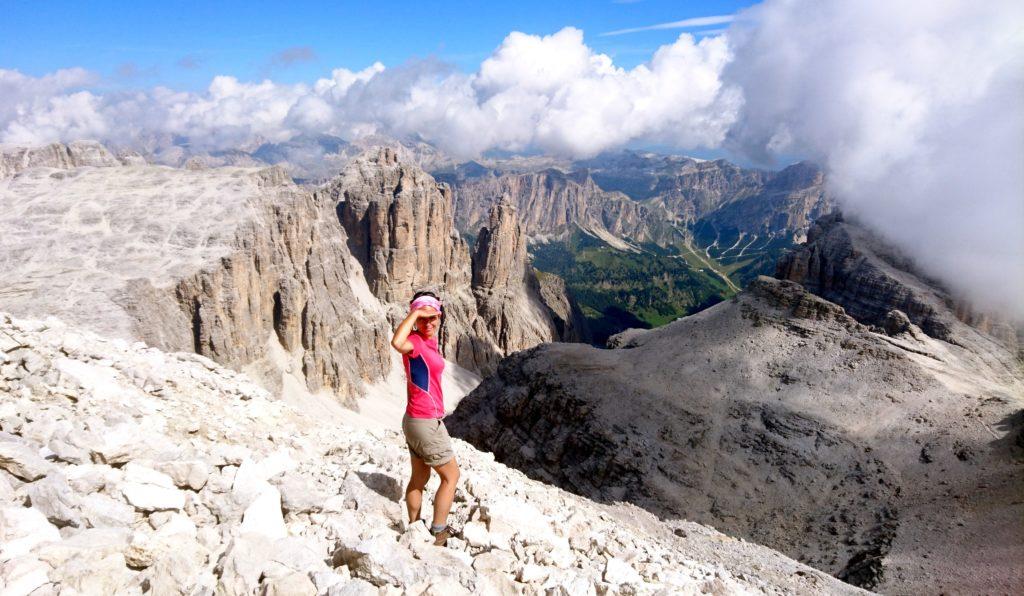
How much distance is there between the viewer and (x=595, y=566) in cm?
871

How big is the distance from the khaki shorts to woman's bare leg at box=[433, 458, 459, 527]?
0.40 feet

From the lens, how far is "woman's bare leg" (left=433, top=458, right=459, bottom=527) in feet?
27.9

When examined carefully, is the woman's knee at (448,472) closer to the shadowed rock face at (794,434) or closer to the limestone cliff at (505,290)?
the shadowed rock face at (794,434)

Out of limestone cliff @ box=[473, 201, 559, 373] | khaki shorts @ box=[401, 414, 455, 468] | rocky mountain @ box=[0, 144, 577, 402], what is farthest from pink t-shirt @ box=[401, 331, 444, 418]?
limestone cliff @ box=[473, 201, 559, 373]

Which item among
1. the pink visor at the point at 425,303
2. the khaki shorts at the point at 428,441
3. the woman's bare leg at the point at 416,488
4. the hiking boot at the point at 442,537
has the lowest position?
the hiking boot at the point at 442,537

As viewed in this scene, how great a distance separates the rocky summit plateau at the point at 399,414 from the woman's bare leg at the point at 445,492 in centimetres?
37

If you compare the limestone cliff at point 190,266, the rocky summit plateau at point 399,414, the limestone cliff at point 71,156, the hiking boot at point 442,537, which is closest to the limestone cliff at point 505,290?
the rocky summit plateau at point 399,414

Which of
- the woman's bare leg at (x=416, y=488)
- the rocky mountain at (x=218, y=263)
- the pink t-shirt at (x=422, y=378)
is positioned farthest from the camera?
the rocky mountain at (x=218, y=263)

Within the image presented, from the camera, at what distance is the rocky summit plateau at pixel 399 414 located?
23.4ft

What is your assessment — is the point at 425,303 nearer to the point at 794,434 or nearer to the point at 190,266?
the point at 794,434

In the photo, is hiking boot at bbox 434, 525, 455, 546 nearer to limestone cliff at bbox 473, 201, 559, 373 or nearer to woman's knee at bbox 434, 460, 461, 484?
woman's knee at bbox 434, 460, 461, 484

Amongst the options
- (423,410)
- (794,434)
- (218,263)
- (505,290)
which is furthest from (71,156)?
(794,434)

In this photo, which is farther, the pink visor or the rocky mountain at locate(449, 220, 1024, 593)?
the rocky mountain at locate(449, 220, 1024, 593)

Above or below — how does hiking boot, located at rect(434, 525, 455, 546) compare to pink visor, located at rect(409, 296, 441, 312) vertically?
below
